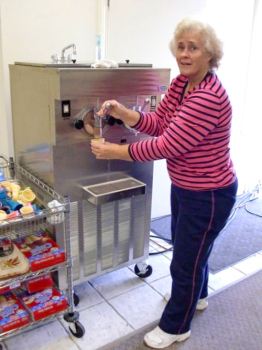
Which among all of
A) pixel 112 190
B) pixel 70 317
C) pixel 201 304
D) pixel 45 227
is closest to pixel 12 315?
pixel 70 317

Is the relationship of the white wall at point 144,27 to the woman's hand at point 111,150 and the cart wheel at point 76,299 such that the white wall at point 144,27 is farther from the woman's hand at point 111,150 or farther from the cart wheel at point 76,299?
the cart wheel at point 76,299

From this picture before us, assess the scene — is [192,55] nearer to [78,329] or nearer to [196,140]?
[196,140]

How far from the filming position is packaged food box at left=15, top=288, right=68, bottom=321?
4.77 ft

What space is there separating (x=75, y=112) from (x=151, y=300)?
1.03 meters

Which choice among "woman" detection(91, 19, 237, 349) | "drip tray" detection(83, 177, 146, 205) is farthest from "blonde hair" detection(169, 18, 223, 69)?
"drip tray" detection(83, 177, 146, 205)

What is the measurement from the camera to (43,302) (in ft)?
4.91

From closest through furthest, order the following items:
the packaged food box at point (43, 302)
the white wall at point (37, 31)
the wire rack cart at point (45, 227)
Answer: the wire rack cart at point (45, 227)
the packaged food box at point (43, 302)
the white wall at point (37, 31)

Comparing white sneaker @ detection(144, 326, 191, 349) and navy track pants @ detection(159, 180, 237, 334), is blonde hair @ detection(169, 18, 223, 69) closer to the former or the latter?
navy track pants @ detection(159, 180, 237, 334)

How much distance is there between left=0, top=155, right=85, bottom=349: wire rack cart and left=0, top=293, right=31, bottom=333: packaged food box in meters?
0.02

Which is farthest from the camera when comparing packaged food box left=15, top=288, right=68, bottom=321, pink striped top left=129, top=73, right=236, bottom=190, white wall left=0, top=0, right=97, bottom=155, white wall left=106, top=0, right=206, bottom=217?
white wall left=106, top=0, right=206, bottom=217

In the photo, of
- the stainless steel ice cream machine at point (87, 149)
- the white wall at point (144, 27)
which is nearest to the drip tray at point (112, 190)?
the stainless steel ice cream machine at point (87, 149)

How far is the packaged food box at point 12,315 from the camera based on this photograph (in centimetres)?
139

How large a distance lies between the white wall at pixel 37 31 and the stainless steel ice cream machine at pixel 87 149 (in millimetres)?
87

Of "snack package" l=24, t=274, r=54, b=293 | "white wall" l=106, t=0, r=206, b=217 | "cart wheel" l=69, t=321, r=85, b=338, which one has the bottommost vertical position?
"cart wheel" l=69, t=321, r=85, b=338
